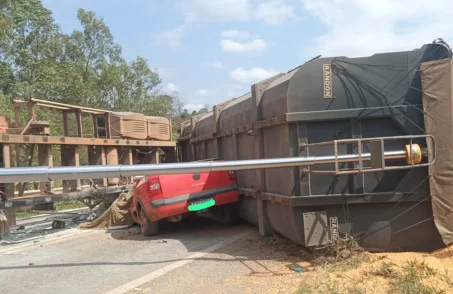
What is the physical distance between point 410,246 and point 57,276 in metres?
4.77

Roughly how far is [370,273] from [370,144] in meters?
1.57

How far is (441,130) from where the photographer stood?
5.36 metres

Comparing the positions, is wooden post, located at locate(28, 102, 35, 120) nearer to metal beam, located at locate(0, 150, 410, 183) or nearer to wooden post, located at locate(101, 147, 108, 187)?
wooden post, located at locate(101, 147, 108, 187)

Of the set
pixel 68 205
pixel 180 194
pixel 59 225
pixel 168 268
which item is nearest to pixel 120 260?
pixel 168 268

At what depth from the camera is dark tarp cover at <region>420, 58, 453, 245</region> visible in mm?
5305

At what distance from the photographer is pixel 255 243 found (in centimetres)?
720

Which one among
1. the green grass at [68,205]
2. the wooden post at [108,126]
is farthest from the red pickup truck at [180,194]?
the green grass at [68,205]

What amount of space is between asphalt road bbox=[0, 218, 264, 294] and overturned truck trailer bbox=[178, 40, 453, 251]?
4.46 ft

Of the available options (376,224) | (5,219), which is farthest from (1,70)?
(376,224)

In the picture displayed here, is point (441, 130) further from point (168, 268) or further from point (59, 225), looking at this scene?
point (59, 225)

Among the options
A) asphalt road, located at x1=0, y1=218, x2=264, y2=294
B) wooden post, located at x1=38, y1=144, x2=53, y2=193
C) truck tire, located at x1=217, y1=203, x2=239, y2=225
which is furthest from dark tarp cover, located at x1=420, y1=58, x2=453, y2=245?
wooden post, located at x1=38, y1=144, x2=53, y2=193

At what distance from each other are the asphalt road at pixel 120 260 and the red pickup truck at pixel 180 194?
47cm

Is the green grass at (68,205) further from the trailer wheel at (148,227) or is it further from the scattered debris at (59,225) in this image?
the trailer wheel at (148,227)

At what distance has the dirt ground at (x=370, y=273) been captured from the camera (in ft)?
14.9
